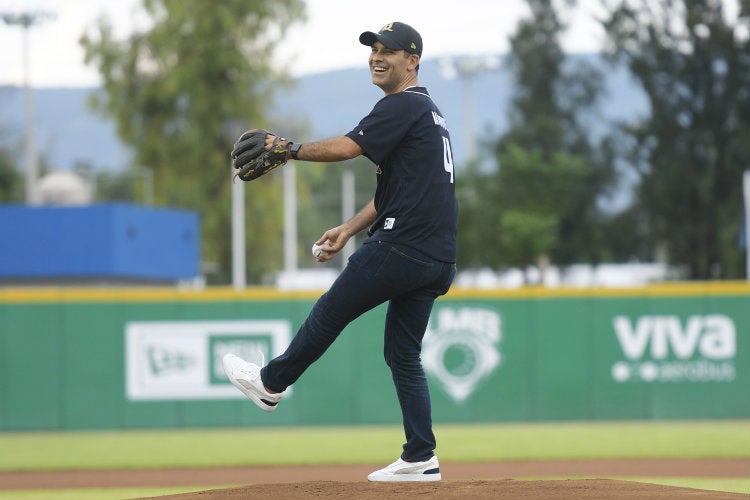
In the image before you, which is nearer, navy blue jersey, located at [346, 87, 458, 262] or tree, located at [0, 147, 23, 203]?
navy blue jersey, located at [346, 87, 458, 262]

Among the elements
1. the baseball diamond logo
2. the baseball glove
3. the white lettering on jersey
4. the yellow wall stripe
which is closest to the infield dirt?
the baseball glove

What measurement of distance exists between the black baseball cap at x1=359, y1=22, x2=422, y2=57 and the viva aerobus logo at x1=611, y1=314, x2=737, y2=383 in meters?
10.4

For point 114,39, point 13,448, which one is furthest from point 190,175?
point 13,448

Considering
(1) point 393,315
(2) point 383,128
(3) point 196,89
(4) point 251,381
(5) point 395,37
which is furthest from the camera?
(3) point 196,89

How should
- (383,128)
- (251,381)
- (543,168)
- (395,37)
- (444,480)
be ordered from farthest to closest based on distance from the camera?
(543,168), (444,480), (251,381), (395,37), (383,128)

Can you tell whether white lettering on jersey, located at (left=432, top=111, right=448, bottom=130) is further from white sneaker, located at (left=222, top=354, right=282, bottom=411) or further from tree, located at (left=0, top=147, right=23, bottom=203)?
tree, located at (left=0, top=147, right=23, bottom=203)

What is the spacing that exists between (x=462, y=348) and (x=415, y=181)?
9946mm

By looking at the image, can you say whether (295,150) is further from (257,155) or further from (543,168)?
(543,168)

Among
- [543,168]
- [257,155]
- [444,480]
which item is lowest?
[444,480]

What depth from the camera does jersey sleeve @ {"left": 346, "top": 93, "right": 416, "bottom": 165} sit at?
548cm

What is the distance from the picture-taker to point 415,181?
568cm

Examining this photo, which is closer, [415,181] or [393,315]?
[415,181]

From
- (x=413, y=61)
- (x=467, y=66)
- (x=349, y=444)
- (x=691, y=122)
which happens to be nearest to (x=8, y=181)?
(x=467, y=66)

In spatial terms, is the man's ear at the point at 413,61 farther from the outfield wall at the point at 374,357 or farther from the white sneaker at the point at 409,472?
the outfield wall at the point at 374,357
